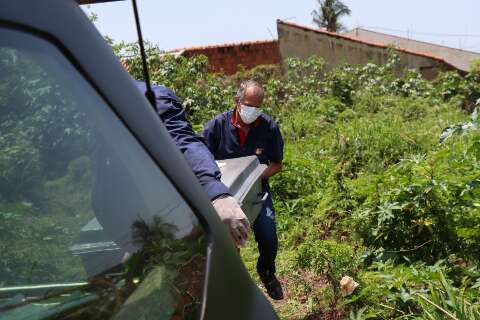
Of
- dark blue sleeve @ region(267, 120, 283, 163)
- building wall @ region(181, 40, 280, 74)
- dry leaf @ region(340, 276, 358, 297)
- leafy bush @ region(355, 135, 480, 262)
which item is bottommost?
building wall @ region(181, 40, 280, 74)

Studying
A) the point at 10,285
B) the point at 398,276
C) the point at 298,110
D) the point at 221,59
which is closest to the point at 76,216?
the point at 10,285

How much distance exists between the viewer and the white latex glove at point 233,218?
6.17ft

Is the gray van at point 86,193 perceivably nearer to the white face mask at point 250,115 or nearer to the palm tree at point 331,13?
the white face mask at point 250,115

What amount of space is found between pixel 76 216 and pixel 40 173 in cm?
11

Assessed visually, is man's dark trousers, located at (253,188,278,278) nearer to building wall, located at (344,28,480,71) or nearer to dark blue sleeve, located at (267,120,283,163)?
dark blue sleeve, located at (267,120,283,163)

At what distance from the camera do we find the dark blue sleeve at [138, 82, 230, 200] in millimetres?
2010

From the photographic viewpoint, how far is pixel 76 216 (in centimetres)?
111

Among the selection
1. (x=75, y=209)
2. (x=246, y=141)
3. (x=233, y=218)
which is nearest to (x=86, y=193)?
(x=75, y=209)

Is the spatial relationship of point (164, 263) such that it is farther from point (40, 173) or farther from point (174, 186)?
point (40, 173)

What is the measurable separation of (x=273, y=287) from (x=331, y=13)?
36583 mm

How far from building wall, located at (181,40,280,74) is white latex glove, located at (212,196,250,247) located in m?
17.3

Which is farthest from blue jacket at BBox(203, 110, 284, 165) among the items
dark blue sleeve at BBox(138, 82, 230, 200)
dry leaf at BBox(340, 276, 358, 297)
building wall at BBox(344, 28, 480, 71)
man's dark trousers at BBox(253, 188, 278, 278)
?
building wall at BBox(344, 28, 480, 71)

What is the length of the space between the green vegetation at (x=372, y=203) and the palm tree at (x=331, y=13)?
94.2 ft

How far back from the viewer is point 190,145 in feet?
7.38
